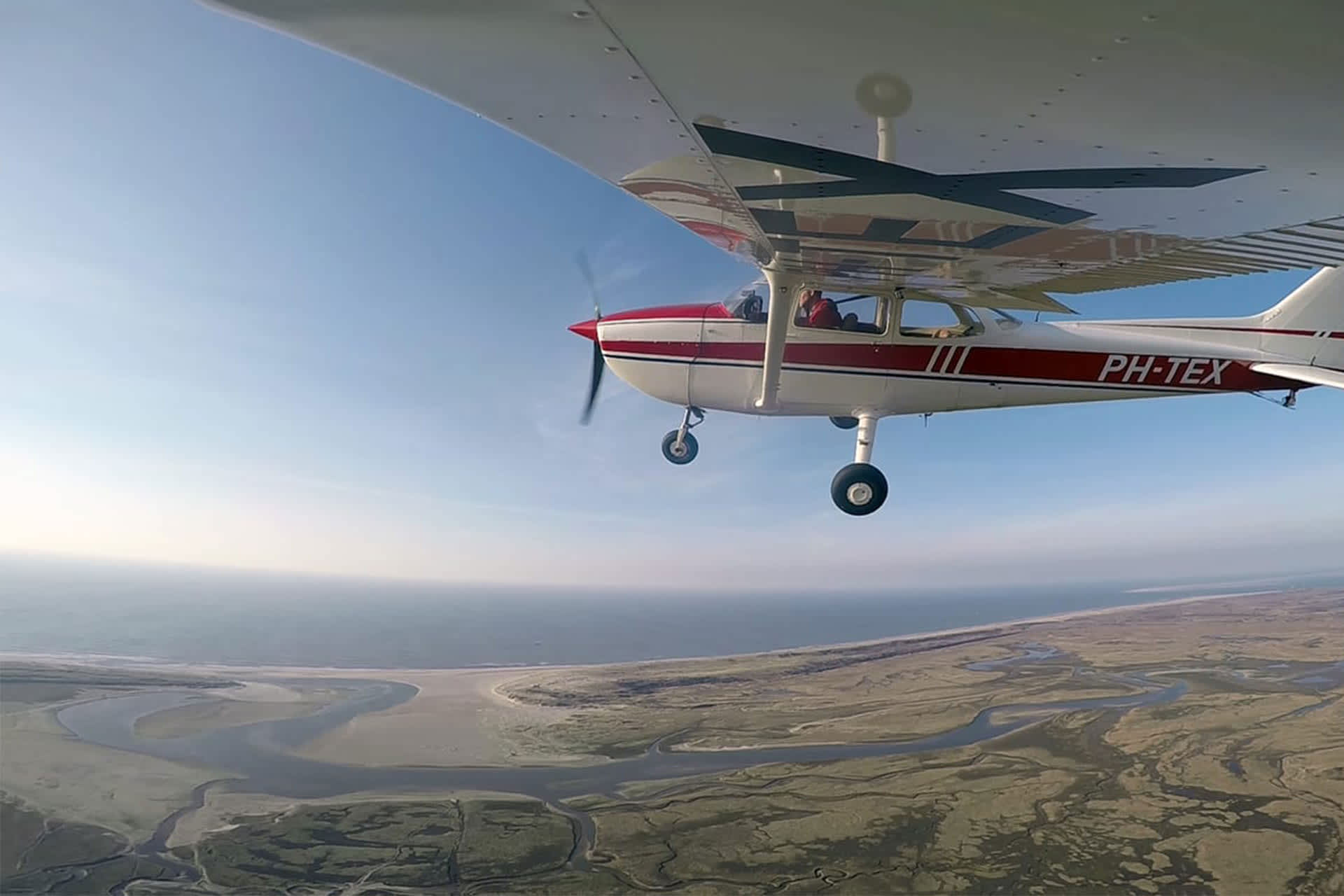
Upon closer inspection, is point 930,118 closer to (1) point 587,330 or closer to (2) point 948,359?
(2) point 948,359

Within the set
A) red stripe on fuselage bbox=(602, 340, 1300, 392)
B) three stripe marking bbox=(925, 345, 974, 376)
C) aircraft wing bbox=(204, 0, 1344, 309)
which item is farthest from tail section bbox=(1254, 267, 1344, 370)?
aircraft wing bbox=(204, 0, 1344, 309)

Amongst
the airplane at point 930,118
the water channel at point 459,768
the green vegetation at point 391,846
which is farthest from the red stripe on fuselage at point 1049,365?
the water channel at point 459,768

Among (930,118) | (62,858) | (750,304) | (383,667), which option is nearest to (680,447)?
(750,304)

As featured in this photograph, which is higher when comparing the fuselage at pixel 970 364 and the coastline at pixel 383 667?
the fuselage at pixel 970 364

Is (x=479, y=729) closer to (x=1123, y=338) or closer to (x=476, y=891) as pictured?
(x=476, y=891)

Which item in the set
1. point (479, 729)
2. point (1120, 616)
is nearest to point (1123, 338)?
point (479, 729)

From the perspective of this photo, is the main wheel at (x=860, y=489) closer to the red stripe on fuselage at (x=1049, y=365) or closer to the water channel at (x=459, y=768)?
the red stripe on fuselage at (x=1049, y=365)
